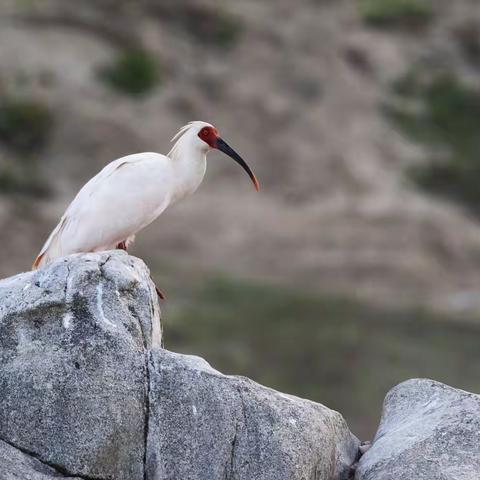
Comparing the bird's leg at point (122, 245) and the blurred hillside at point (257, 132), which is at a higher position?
the blurred hillside at point (257, 132)

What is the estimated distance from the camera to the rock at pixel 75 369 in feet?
30.6

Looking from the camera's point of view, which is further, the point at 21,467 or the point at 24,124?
the point at 24,124

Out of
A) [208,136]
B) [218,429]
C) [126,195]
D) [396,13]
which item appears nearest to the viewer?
[218,429]

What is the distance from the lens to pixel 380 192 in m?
39.3

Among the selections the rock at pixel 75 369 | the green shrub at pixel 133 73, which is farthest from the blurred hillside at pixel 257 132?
the rock at pixel 75 369

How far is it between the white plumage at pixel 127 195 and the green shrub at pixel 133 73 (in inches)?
1132

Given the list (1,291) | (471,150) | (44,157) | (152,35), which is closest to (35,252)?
(44,157)

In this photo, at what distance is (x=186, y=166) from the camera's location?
13148mm

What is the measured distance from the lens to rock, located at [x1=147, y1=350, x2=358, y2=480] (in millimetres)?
9516

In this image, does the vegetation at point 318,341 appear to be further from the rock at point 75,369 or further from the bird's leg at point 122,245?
the rock at point 75,369

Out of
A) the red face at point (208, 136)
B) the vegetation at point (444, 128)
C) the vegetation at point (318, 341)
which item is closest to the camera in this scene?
the red face at point (208, 136)

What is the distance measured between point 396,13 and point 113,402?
41506 mm

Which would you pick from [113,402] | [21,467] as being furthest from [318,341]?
[21,467]

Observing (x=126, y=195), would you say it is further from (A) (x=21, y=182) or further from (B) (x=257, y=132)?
(B) (x=257, y=132)
